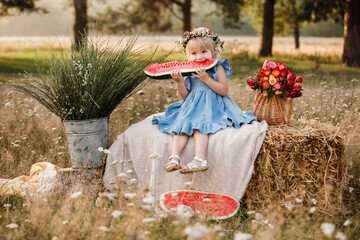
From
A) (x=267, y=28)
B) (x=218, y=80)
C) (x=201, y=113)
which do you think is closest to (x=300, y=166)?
(x=201, y=113)

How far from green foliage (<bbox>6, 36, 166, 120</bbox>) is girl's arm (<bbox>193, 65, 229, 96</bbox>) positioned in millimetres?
640

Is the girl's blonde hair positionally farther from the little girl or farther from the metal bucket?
the metal bucket

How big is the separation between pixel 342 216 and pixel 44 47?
20.6m

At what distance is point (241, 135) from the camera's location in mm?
3332

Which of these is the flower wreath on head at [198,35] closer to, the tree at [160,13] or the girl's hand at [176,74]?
the girl's hand at [176,74]

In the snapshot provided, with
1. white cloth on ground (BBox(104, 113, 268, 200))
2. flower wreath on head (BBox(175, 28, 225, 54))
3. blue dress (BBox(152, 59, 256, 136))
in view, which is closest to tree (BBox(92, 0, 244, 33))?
flower wreath on head (BBox(175, 28, 225, 54))

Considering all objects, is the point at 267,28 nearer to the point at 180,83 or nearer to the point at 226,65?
the point at 226,65

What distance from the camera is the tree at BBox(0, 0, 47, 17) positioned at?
44.8 ft

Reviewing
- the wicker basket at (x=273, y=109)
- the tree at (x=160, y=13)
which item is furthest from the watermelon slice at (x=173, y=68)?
the tree at (x=160, y=13)

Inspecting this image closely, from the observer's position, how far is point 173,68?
3738mm

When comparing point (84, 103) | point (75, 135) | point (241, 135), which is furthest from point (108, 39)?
point (241, 135)

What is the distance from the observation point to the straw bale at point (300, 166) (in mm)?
3281

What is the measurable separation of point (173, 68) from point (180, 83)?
17cm

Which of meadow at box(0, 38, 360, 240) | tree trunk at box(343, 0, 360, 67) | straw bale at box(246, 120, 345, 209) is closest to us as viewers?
meadow at box(0, 38, 360, 240)
